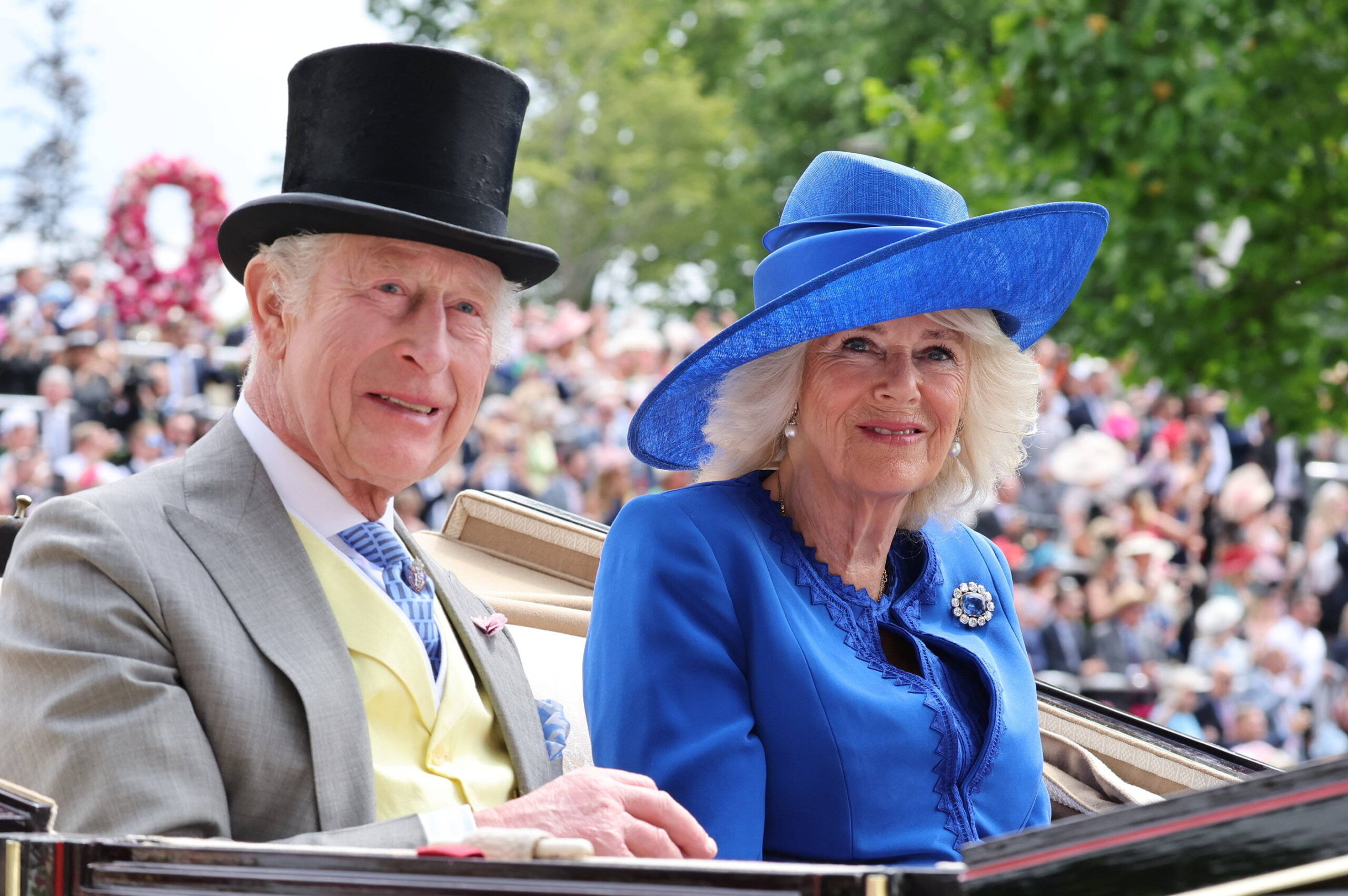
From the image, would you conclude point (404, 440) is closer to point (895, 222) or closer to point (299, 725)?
point (299, 725)

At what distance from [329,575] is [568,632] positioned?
0.85 metres

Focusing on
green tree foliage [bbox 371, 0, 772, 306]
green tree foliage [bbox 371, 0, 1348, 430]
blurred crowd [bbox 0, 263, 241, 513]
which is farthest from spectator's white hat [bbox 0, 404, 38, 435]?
green tree foliage [bbox 371, 0, 772, 306]

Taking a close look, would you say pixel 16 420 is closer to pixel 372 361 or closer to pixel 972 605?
pixel 372 361

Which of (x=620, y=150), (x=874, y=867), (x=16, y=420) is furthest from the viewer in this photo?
(x=620, y=150)

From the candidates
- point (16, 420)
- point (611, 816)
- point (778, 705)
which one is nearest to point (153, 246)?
point (16, 420)

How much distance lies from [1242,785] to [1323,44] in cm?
762

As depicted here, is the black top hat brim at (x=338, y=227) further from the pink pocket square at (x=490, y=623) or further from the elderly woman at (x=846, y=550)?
the pink pocket square at (x=490, y=623)

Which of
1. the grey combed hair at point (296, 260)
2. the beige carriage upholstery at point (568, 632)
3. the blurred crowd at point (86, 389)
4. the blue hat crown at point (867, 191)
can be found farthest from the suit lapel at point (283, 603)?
the blurred crowd at point (86, 389)

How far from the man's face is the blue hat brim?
0.47m

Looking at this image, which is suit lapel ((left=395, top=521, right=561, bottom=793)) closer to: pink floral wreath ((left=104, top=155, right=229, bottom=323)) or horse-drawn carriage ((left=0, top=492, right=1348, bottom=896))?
horse-drawn carriage ((left=0, top=492, right=1348, bottom=896))

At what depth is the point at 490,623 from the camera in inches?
93.1

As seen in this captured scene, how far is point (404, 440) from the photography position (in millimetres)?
Result: 2113

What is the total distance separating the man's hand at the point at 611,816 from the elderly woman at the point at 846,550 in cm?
32

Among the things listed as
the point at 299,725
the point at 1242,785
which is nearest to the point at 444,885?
the point at 299,725
